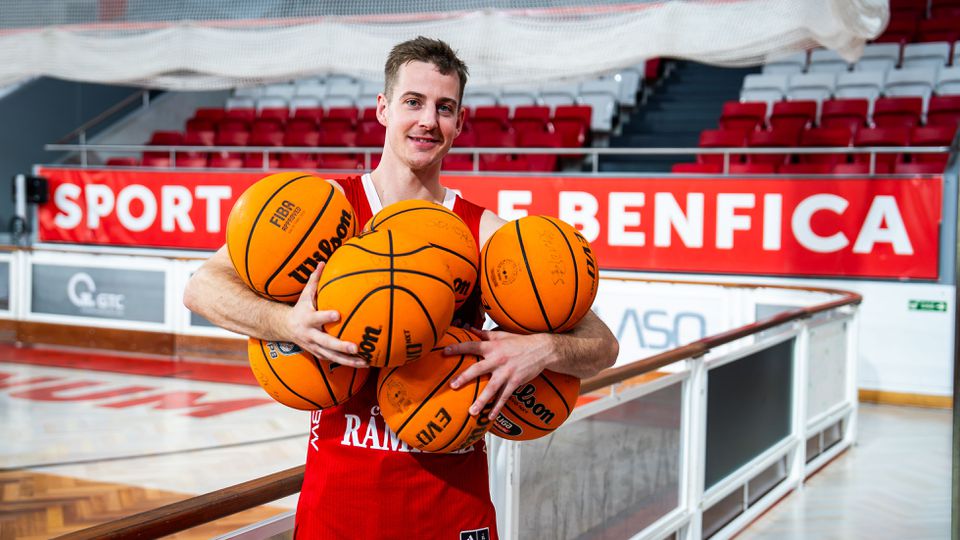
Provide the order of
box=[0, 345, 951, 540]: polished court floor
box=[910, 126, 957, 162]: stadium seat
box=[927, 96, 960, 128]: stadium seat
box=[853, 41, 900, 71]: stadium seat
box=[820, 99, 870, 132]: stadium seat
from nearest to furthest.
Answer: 1. box=[0, 345, 951, 540]: polished court floor
2. box=[910, 126, 957, 162]: stadium seat
3. box=[927, 96, 960, 128]: stadium seat
4. box=[820, 99, 870, 132]: stadium seat
5. box=[853, 41, 900, 71]: stadium seat

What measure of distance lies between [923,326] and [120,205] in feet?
28.5

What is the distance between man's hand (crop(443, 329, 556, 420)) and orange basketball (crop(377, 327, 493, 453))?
0.05 feet

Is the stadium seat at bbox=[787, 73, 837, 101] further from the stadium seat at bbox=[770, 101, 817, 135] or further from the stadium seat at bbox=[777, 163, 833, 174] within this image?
the stadium seat at bbox=[777, 163, 833, 174]

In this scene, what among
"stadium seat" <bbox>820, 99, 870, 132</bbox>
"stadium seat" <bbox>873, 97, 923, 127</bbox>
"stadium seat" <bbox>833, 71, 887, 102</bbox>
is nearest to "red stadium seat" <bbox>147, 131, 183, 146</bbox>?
"stadium seat" <bbox>820, 99, 870, 132</bbox>

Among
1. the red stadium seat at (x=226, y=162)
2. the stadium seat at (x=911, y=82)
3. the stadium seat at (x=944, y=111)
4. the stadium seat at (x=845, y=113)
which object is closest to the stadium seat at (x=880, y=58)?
the stadium seat at (x=911, y=82)

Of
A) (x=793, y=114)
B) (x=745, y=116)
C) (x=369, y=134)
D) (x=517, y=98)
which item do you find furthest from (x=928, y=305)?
(x=369, y=134)

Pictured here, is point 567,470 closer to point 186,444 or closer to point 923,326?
point 186,444

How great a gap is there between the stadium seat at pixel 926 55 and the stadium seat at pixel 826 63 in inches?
27.0

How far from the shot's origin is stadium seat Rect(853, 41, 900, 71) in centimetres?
1141

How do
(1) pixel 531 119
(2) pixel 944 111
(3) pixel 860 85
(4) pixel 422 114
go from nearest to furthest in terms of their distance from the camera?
(4) pixel 422 114, (2) pixel 944 111, (3) pixel 860 85, (1) pixel 531 119

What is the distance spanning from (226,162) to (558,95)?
449 centimetres

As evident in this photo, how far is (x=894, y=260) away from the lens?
8.19m

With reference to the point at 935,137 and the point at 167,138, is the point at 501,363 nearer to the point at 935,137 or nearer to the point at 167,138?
the point at 935,137

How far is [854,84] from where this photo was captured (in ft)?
36.3
